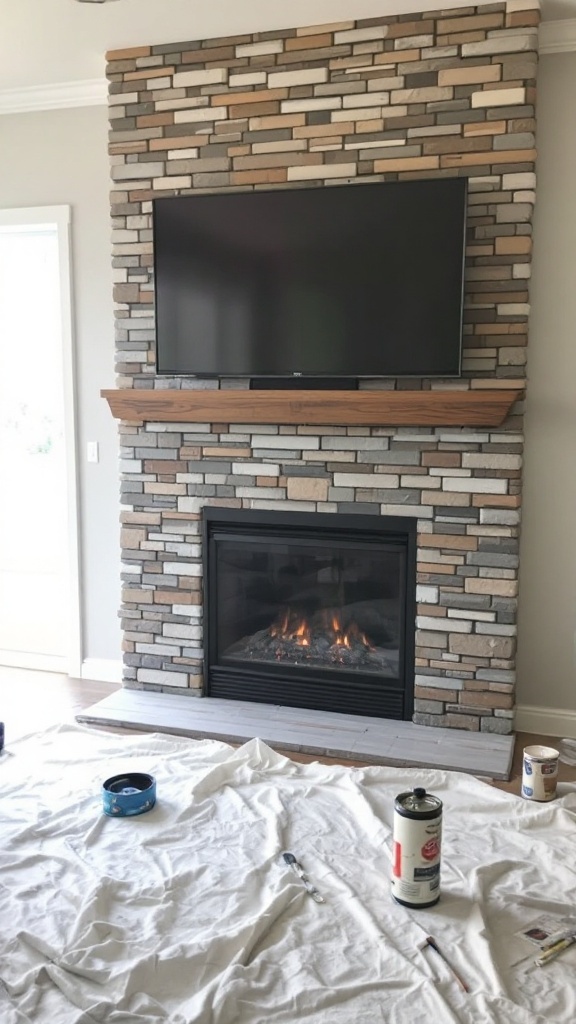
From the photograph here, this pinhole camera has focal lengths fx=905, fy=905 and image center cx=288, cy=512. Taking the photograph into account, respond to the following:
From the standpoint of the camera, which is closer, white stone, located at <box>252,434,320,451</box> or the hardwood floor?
the hardwood floor

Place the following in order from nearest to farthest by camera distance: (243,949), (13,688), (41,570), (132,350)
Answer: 1. (243,949)
2. (132,350)
3. (13,688)
4. (41,570)

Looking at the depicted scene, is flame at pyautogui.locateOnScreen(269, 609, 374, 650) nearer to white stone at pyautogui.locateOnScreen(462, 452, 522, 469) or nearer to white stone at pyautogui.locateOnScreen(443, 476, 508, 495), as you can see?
white stone at pyautogui.locateOnScreen(443, 476, 508, 495)

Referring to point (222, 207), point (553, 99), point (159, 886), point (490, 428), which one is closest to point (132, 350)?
point (222, 207)

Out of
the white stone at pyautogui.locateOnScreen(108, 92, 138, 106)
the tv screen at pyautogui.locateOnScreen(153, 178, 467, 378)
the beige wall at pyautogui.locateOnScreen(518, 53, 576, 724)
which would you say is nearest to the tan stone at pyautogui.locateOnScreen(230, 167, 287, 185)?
the tv screen at pyautogui.locateOnScreen(153, 178, 467, 378)

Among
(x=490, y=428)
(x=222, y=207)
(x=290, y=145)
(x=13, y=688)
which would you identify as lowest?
(x=13, y=688)

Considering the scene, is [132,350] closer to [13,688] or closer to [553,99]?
[13,688]

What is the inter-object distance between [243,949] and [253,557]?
6.37ft

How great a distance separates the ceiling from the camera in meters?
3.23

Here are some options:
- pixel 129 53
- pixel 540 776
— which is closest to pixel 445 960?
pixel 540 776

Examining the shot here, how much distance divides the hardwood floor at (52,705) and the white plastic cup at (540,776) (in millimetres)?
166

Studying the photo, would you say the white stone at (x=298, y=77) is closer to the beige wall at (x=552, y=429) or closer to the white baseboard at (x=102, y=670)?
the beige wall at (x=552, y=429)

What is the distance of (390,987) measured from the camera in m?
1.98

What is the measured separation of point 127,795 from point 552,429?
6.77 ft

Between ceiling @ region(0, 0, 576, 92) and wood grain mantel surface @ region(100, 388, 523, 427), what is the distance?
1374mm
